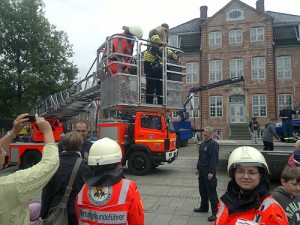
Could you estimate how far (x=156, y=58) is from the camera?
1015 centimetres

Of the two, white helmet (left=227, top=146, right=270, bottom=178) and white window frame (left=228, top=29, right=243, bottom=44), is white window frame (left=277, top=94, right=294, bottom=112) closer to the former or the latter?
white window frame (left=228, top=29, right=243, bottom=44)

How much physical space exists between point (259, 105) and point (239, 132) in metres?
4.30

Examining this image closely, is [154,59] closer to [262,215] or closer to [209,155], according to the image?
[209,155]

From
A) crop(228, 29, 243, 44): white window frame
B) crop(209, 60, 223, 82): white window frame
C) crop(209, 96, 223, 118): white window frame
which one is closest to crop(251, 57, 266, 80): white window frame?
crop(228, 29, 243, 44): white window frame

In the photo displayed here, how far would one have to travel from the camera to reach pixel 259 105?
30188 millimetres

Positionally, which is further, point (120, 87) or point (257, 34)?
point (257, 34)

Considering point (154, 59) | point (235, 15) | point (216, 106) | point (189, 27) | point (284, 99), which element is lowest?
point (216, 106)

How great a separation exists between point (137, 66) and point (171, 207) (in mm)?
4583

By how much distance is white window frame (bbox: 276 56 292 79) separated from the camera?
29953mm

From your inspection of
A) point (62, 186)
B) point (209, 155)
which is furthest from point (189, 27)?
point (62, 186)

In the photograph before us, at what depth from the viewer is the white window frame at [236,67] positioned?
31.0 m

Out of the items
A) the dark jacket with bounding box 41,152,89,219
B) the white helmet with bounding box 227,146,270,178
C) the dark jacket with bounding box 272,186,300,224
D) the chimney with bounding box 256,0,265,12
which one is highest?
A: the chimney with bounding box 256,0,265,12

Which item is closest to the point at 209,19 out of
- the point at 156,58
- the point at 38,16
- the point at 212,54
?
the point at 212,54

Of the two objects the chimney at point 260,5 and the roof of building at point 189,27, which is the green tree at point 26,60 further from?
the chimney at point 260,5
